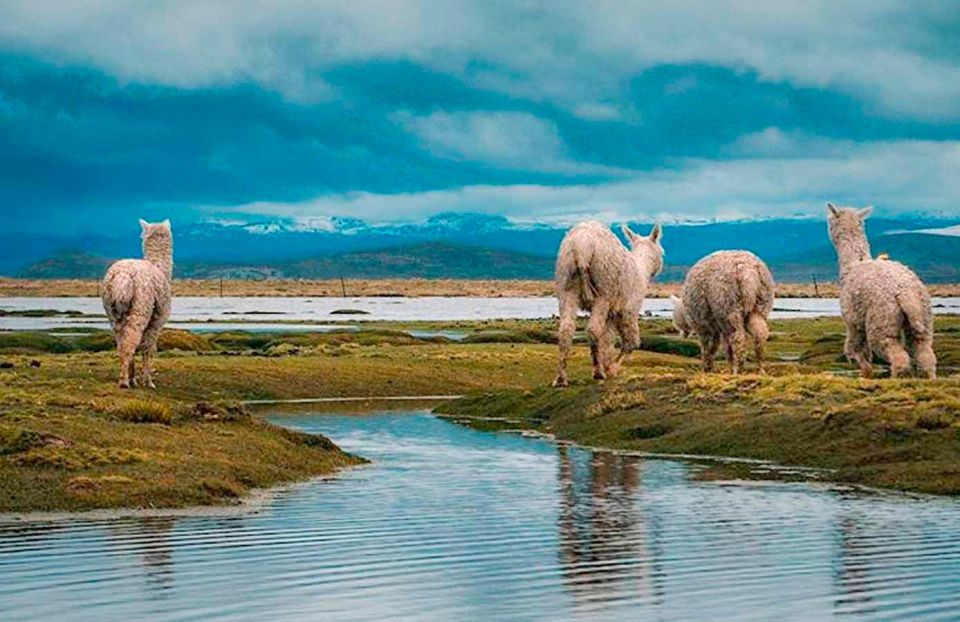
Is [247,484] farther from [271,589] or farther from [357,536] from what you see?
[271,589]

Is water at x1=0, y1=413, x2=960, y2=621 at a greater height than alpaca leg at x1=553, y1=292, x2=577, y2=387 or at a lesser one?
lesser

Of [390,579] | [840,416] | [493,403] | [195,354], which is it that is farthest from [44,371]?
[390,579]

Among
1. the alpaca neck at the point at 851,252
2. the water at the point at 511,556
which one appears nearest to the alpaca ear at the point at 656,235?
the alpaca neck at the point at 851,252

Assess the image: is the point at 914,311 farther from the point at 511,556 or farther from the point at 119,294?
the point at 119,294

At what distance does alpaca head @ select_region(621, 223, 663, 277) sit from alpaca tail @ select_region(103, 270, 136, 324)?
1293cm

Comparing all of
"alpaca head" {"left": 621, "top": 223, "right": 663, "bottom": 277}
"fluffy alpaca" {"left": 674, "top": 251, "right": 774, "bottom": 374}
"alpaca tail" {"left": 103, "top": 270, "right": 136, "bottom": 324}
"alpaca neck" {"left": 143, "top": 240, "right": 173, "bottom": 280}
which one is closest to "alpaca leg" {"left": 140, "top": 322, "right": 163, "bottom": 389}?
"alpaca tail" {"left": 103, "top": 270, "right": 136, "bottom": 324}

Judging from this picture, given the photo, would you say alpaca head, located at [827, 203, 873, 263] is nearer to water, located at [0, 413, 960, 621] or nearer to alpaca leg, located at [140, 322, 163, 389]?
water, located at [0, 413, 960, 621]

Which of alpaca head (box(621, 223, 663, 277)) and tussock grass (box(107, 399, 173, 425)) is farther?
alpaca head (box(621, 223, 663, 277))

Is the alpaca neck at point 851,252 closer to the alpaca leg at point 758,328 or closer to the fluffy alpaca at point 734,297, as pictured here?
the fluffy alpaca at point 734,297

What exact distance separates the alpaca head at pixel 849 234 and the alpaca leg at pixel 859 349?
320 centimetres

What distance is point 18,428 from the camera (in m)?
21.5

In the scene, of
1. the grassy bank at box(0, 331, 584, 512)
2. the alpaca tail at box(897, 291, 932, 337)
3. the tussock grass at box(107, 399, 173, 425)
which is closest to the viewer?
the grassy bank at box(0, 331, 584, 512)

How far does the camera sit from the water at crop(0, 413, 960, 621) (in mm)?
12328

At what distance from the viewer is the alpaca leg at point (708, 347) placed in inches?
1340
